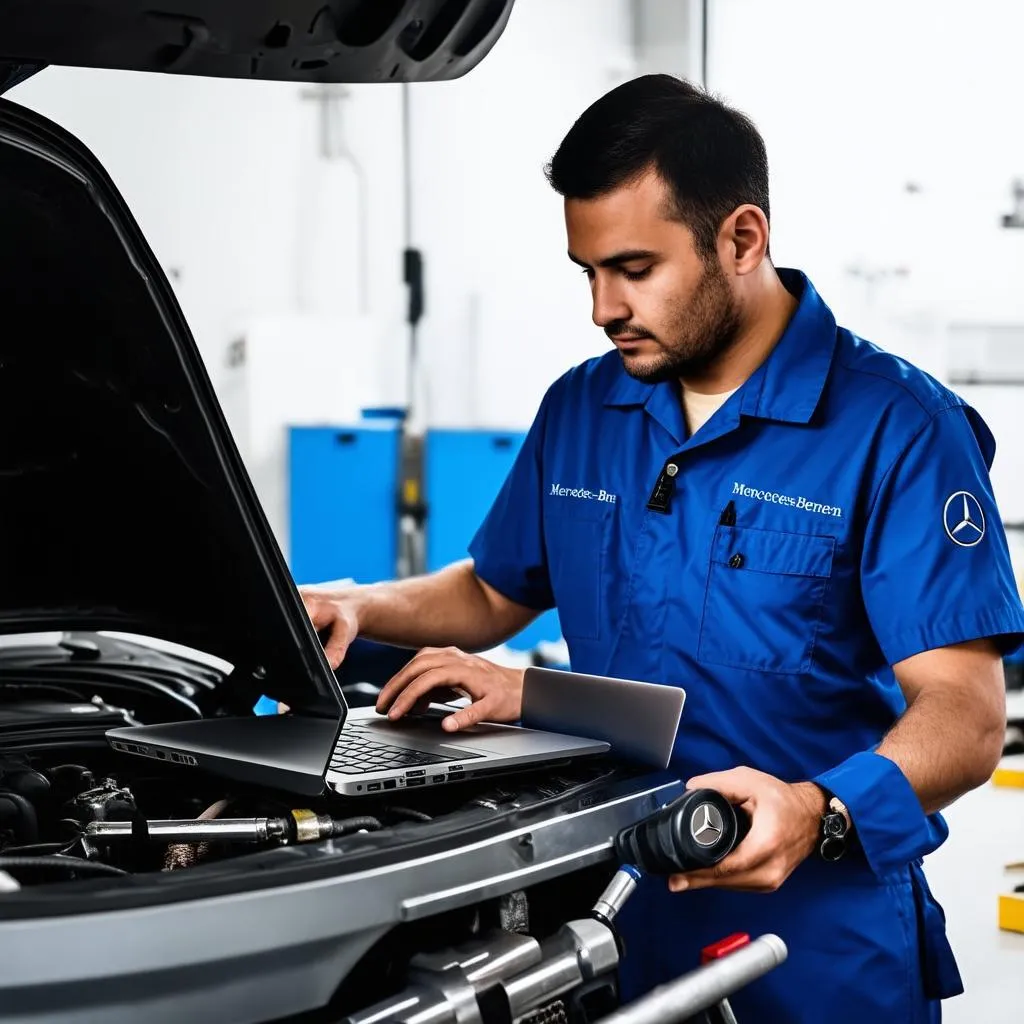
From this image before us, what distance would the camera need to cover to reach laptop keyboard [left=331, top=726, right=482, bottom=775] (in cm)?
115

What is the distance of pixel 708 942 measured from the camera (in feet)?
4.75

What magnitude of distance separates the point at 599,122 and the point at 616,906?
0.90 meters

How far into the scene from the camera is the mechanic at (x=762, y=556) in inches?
55.2

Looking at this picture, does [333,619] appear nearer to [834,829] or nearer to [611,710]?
[611,710]

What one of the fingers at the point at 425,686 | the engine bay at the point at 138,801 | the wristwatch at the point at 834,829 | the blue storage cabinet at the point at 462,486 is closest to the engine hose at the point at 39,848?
the engine bay at the point at 138,801

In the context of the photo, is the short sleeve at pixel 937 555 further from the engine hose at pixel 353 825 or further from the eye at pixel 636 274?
the engine hose at pixel 353 825

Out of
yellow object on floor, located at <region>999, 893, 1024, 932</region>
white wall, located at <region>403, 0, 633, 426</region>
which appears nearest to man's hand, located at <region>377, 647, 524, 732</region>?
yellow object on floor, located at <region>999, 893, 1024, 932</region>

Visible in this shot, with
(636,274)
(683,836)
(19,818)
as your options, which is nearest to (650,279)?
(636,274)

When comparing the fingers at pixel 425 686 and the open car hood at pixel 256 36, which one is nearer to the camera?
the open car hood at pixel 256 36

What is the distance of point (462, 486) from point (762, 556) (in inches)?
129

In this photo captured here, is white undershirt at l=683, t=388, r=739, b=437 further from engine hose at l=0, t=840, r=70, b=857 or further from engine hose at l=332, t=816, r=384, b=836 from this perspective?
engine hose at l=0, t=840, r=70, b=857

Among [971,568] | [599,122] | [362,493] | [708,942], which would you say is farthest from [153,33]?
[362,493]

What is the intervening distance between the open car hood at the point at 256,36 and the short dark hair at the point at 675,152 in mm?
306

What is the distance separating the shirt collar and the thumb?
20.4 inches
